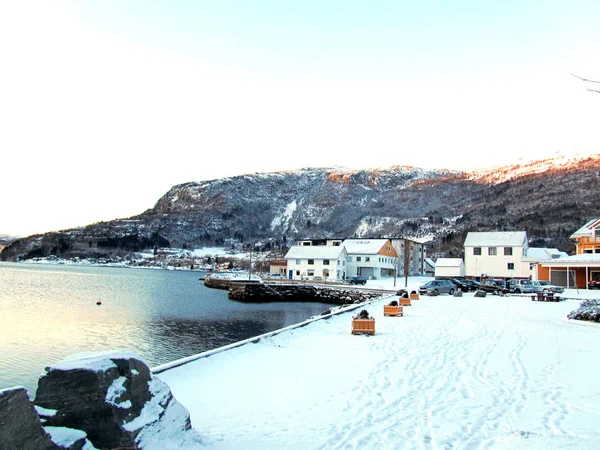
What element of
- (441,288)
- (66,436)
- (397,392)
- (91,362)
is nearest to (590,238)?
(441,288)

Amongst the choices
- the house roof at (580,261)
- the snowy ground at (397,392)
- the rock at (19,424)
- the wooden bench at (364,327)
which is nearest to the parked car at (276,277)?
the house roof at (580,261)

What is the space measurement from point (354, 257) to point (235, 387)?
72030 millimetres

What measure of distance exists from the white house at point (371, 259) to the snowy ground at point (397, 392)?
2455 inches

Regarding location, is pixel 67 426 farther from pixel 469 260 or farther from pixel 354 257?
pixel 354 257

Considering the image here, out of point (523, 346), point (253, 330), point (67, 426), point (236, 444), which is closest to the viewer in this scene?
point (67, 426)

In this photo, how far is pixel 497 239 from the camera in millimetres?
65812

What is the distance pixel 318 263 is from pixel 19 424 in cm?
7168

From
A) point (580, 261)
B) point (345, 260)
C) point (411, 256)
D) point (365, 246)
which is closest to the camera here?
point (580, 261)

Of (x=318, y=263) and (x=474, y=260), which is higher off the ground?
(x=474, y=260)

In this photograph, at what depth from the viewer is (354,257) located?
8031 cm

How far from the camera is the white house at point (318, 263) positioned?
244 ft

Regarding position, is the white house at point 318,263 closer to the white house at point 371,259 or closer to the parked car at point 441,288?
the white house at point 371,259

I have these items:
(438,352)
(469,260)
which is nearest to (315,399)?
(438,352)

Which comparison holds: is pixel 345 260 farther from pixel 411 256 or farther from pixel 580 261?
pixel 580 261
